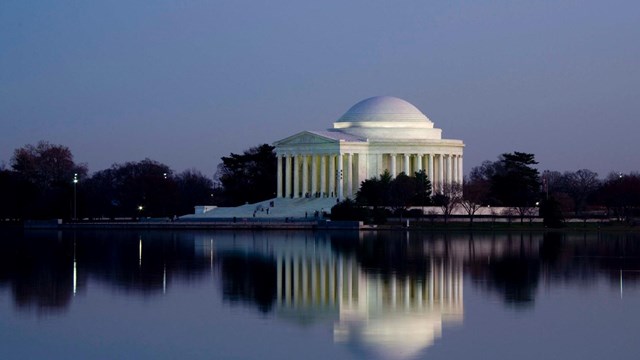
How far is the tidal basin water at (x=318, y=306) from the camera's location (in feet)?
83.0

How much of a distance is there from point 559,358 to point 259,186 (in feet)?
371

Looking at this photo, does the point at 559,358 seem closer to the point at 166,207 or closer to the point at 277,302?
the point at 277,302

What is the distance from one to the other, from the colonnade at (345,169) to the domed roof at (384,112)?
5030mm

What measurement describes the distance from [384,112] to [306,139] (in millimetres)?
9801

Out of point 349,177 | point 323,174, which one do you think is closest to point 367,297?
point 349,177

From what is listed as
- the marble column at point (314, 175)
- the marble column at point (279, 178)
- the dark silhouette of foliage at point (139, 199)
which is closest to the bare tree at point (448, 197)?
the marble column at point (314, 175)

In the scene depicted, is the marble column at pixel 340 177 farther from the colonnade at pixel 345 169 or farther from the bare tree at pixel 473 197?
the bare tree at pixel 473 197

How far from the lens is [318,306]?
3269cm

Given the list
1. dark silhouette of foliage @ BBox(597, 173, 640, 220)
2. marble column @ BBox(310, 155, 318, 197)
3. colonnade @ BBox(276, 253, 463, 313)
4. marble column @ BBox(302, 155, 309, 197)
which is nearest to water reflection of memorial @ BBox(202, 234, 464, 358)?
colonnade @ BBox(276, 253, 463, 313)

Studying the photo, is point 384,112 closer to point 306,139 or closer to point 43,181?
point 306,139

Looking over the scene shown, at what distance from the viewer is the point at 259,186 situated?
448 ft

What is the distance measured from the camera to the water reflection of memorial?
26.8m

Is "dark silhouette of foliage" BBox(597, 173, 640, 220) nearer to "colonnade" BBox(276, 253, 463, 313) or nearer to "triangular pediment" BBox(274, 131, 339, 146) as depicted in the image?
"triangular pediment" BBox(274, 131, 339, 146)

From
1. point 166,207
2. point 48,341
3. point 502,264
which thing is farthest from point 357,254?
point 166,207
